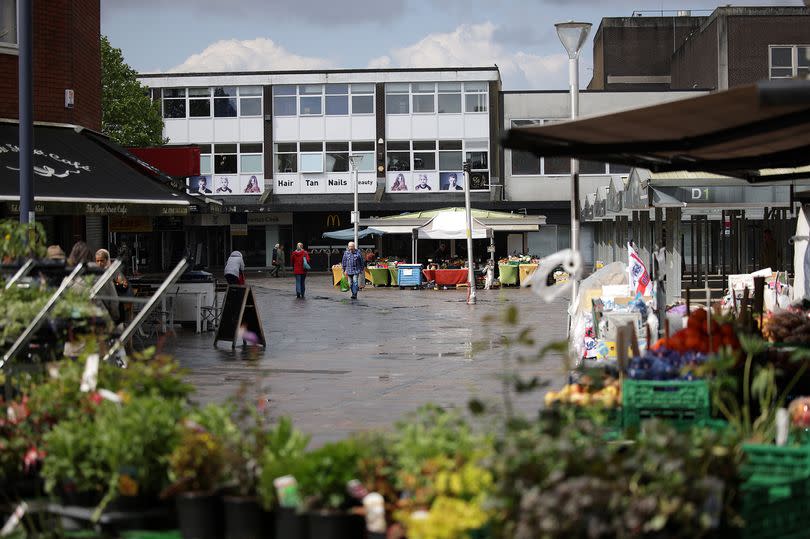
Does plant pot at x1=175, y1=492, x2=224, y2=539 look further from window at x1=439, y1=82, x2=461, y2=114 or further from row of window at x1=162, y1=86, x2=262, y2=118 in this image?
row of window at x1=162, y1=86, x2=262, y2=118

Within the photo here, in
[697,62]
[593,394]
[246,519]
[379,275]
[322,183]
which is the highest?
[697,62]

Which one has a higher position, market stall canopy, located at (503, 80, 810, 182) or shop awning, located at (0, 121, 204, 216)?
shop awning, located at (0, 121, 204, 216)

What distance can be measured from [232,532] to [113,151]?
1850 centimetres

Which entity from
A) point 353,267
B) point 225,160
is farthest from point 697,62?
point 353,267

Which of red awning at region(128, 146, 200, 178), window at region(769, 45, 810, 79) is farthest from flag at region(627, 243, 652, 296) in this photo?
window at region(769, 45, 810, 79)

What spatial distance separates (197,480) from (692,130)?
325 centimetres

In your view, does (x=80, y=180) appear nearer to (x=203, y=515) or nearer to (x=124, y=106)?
(x=203, y=515)

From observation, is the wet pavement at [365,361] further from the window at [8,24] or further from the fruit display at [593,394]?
the window at [8,24]

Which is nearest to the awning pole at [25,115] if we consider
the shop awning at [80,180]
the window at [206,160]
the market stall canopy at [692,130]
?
the shop awning at [80,180]

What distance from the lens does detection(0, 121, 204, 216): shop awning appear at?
18391 mm

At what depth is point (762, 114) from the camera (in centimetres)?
605

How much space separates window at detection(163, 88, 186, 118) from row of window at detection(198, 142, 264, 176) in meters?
2.48

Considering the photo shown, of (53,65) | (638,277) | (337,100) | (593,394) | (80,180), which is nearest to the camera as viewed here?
(593,394)

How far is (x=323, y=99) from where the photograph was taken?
212 ft
